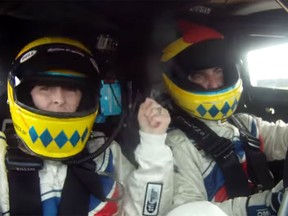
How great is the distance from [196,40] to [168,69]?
0.14 m

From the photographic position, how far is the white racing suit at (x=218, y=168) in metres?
1.19

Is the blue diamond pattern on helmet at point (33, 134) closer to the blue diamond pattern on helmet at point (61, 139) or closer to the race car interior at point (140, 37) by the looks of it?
the blue diamond pattern on helmet at point (61, 139)

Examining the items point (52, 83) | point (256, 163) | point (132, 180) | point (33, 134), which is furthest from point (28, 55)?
A: point (256, 163)

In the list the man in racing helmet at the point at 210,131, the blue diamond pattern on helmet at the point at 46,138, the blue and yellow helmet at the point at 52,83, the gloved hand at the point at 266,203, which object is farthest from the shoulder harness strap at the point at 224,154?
the blue diamond pattern on helmet at the point at 46,138

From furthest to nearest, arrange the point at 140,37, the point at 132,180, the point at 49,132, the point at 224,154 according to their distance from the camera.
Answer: the point at 140,37 < the point at 224,154 < the point at 132,180 < the point at 49,132

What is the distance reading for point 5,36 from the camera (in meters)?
1.35

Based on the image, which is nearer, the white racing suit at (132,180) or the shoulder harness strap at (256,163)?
the white racing suit at (132,180)

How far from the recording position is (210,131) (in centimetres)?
141

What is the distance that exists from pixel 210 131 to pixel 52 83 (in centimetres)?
56

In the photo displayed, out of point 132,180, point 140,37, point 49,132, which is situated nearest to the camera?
point 49,132

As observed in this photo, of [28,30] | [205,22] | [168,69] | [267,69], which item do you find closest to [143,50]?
[168,69]

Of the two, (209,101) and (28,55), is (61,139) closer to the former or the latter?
(28,55)

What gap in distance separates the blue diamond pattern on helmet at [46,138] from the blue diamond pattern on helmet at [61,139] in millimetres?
18

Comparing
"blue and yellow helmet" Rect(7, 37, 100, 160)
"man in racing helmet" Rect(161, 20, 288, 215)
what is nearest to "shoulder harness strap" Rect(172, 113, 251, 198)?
"man in racing helmet" Rect(161, 20, 288, 215)
